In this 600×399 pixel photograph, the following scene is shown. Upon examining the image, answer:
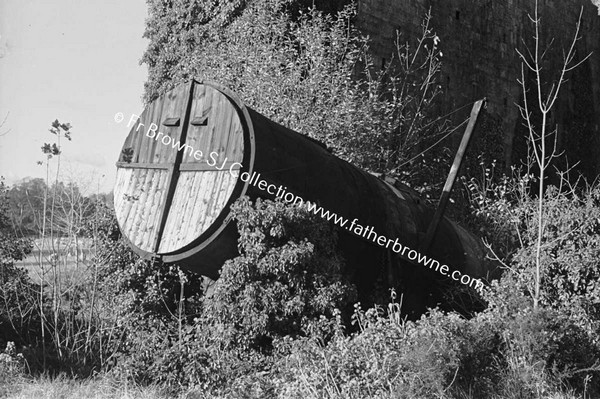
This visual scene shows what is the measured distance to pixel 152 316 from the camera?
29.7ft

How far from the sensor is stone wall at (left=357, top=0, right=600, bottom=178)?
690 inches

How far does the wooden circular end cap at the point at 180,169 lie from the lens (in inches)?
301

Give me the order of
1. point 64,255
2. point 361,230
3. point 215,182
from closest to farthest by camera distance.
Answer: point 215,182
point 361,230
point 64,255

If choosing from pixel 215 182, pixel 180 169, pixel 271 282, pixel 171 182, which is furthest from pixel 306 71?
pixel 271 282

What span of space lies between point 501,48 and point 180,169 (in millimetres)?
15575

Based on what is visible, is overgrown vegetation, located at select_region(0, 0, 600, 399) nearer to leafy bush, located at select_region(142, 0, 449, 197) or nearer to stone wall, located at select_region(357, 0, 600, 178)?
leafy bush, located at select_region(142, 0, 449, 197)

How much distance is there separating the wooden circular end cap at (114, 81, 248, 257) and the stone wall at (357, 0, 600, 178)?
8800mm

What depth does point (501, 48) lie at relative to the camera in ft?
70.2

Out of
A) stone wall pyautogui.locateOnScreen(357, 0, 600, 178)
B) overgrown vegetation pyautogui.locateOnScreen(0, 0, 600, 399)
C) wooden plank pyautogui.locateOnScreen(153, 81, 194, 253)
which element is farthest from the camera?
stone wall pyautogui.locateOnScreen(357, 0, 600, 178)

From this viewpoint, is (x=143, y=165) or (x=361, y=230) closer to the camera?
(x=143, y=165)

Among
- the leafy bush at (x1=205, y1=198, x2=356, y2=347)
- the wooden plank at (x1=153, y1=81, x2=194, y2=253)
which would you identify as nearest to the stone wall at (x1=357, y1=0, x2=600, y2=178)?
the wooden plank at (x1=153, y1=81, x2=194, y2=253)

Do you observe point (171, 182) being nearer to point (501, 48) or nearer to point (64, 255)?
point (64, 255)

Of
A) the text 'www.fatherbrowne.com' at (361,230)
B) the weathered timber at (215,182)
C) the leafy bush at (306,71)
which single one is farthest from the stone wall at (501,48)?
the weathered timber at (215,182)

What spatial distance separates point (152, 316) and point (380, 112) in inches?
270
